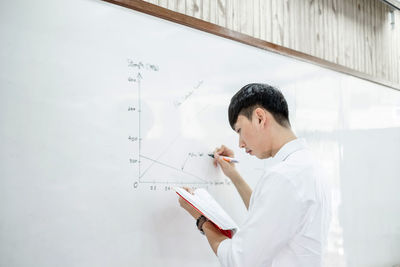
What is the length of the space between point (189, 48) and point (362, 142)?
1274mm

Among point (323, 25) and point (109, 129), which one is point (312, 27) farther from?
point (109, 129)

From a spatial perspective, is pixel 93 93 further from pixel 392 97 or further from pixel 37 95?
pixel 392 97

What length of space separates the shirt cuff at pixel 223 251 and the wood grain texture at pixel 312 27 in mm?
786

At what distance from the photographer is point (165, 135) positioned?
4.39 feet

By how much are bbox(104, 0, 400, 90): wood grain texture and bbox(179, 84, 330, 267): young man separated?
1.63 ft

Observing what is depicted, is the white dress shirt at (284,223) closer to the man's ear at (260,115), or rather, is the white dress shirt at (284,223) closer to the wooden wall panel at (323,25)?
the man's ear at (260,115)

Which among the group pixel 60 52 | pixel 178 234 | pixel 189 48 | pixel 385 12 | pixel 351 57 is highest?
pixel 385 12

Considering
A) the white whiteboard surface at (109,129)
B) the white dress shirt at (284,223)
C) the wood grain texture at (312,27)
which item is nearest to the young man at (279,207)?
the white dress shirt at (284,223)

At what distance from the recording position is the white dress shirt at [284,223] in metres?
0.96

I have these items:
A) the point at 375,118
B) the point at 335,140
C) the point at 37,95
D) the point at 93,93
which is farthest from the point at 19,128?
the point at 375,118

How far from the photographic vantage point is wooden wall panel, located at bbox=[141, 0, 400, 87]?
1.62 m

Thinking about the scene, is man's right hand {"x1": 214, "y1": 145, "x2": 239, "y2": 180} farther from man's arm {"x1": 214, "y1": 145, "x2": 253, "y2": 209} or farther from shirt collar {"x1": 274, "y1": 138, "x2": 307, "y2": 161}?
shirt collar {"x1": 274, "y1": 138, "x2": 307, "y2": 161}

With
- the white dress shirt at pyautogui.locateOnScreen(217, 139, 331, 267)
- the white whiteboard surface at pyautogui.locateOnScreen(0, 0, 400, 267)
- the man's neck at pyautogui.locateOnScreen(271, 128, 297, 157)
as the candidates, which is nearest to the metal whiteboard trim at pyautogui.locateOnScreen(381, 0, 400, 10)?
the white whiteboard surface at pyautogui.locateOnScreen(0, 0, 400, 267)

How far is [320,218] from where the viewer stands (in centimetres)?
102
